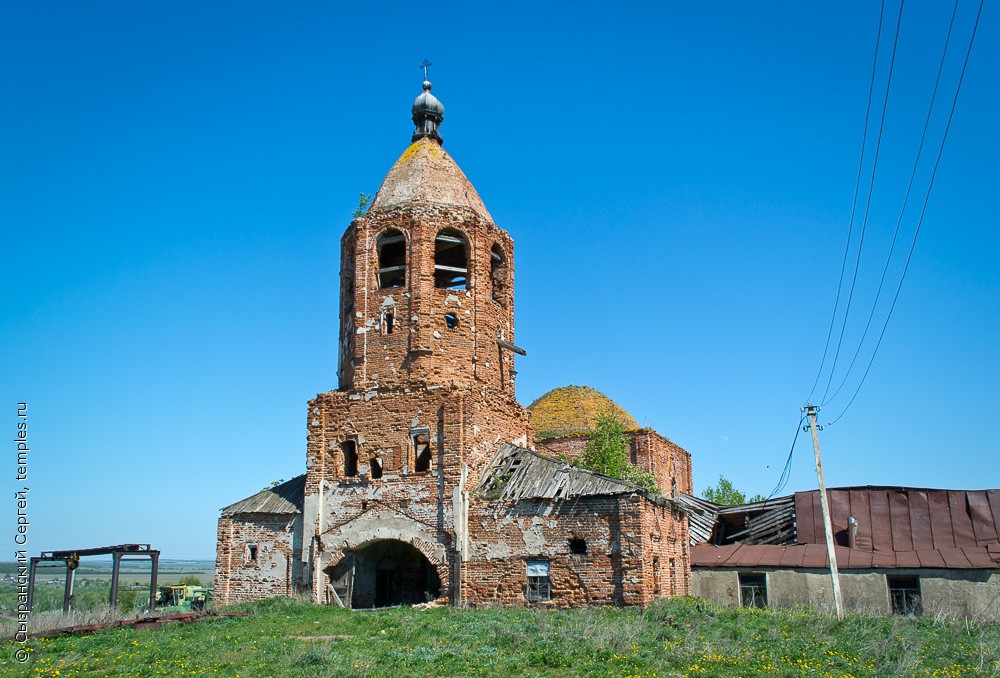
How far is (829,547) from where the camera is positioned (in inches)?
742

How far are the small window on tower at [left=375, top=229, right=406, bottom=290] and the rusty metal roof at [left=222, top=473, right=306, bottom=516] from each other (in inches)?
229

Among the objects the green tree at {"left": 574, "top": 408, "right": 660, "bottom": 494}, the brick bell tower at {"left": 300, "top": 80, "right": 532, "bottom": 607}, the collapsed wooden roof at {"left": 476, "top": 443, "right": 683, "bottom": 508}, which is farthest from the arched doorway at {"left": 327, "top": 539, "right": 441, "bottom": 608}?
the green tree at {"left": 574, "top": 408, "right": 660, "bottom": 494}

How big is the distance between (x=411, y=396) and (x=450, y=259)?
5.34 m

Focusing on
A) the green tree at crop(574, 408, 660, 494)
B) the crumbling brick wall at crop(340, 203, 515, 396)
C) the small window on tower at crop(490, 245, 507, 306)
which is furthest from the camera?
the green tree at crop(574, 408, 660, 494)

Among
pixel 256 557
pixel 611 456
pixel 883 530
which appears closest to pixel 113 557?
pixel 256 557

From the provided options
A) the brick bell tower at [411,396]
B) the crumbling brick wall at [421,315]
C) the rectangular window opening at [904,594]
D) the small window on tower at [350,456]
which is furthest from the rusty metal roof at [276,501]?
the rectangular window opening at [904,594]

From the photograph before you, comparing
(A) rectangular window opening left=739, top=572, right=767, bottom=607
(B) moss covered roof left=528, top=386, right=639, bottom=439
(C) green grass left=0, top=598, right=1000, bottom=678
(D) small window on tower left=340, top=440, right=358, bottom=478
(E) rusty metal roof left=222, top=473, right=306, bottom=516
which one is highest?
(B) moss covered roof left=528, top=386, right=639, bottom=439

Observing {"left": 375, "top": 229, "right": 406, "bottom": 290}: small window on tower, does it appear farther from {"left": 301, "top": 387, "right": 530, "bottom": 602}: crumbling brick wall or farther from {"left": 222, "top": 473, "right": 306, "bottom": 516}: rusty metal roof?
{"left": 222, "top": 473, "right": 306, "bottom": 516}: rusty metal roof

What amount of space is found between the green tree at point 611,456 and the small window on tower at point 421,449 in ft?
26.4

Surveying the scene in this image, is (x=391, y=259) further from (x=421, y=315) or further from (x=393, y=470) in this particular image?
(x=393, y=470)

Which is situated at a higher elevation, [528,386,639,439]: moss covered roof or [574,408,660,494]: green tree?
[528,386,639,439]: moss covered roof

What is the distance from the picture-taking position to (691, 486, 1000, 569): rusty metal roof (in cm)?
2195

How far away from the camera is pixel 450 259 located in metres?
25.1

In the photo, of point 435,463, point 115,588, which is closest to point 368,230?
point 435,463
